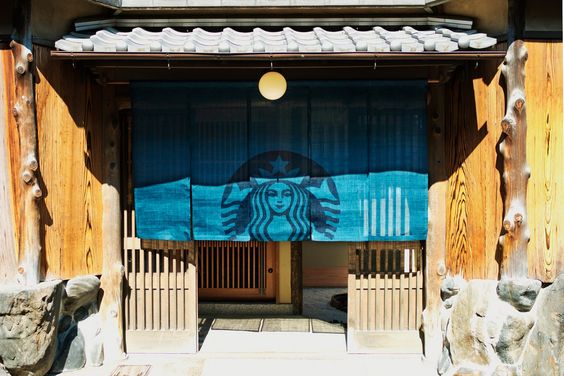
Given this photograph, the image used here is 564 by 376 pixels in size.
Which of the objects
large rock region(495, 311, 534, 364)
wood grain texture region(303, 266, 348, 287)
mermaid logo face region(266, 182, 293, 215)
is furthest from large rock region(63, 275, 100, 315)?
wood grain texture region(303, 266, 348, 287)

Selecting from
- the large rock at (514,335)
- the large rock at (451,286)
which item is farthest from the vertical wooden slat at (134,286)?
the large rock at (514,335)

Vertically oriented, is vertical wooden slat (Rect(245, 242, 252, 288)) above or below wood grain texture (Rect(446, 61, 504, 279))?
below

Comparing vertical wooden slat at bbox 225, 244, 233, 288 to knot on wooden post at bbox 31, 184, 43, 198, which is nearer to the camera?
knot on wooden post at bbox 31, 184, 43, 198

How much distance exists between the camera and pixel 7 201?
19.1ft

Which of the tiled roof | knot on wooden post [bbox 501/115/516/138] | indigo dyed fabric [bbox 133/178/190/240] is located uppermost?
the tiled roof

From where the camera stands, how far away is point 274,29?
6660 millimetres

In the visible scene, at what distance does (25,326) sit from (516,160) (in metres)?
6.70

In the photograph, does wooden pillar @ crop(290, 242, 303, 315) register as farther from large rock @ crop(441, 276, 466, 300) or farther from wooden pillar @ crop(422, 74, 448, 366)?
large rock @ crop(441, 276, 466, 300)

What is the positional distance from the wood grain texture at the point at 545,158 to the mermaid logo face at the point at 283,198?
8.63 feet

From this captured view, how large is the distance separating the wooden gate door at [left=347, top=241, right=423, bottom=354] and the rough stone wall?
91cm

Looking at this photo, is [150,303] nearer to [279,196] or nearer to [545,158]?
[279,196]

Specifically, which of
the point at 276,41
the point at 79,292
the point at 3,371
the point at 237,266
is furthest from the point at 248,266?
the point at 276,41

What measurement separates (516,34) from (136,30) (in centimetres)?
520

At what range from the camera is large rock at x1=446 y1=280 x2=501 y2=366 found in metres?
5.71
